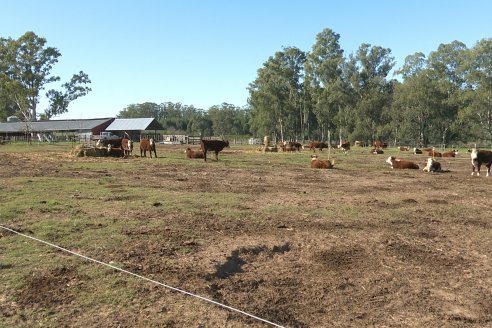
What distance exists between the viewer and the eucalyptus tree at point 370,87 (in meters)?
66.5

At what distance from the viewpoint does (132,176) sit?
1630cm

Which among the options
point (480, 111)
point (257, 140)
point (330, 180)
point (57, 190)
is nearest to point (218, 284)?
point (57, 190)

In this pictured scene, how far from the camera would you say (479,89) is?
56188 millimetres

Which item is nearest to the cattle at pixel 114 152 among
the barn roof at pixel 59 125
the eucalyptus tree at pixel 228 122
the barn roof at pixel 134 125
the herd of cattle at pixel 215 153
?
the herd of cattle at pixel 215 153

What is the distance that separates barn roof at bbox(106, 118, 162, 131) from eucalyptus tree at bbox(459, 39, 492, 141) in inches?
2131

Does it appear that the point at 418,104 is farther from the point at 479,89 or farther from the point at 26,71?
the point at 26,71

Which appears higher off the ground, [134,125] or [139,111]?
[139,111]

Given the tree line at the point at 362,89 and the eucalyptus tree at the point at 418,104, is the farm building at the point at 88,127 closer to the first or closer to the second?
the tree line at the point at 362,89

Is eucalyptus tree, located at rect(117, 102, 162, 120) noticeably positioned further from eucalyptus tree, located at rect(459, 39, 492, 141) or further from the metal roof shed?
eucalyptus tree, located at rect(459, 39, 492, 141)

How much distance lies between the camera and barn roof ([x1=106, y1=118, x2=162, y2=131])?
8131 cm

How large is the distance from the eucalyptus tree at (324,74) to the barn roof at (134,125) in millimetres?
31678

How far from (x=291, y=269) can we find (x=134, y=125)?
265 ft

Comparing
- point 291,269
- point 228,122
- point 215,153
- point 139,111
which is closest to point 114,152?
point 215,153

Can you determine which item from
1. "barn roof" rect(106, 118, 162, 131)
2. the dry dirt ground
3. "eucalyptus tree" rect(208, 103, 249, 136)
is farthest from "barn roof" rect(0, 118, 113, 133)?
the dry dirt ground
